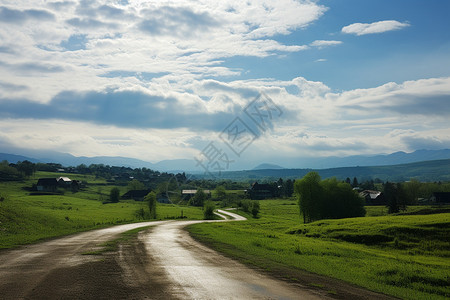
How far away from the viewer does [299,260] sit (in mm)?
27109

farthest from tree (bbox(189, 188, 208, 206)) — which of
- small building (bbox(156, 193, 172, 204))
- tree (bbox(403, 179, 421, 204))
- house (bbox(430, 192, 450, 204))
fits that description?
house (bbox(430, 192, 450, 204))

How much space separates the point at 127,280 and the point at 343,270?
581 inches

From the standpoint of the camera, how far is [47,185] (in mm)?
172250

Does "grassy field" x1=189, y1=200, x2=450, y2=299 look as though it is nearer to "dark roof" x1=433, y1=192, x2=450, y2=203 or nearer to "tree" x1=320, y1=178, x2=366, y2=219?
"tree" x1=320, y1=178, x2=366, y2=219

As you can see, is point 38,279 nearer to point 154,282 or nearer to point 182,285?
point 154,282

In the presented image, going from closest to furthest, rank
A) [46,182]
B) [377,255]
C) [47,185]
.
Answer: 1. [377,255]
2. [47,185]
3. [46,182]

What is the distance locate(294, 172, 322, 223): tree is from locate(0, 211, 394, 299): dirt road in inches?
2578

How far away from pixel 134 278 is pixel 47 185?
176245mm

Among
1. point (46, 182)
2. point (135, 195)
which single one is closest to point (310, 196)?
point (135, 195)

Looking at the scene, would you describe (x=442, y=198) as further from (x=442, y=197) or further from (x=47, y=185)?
(x=47, y=185)

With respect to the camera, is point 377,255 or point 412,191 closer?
point 377,255

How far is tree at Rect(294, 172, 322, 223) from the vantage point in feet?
289

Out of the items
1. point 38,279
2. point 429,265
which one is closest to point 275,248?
point 429,265

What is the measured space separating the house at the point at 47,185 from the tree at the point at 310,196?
13129 centimetres
